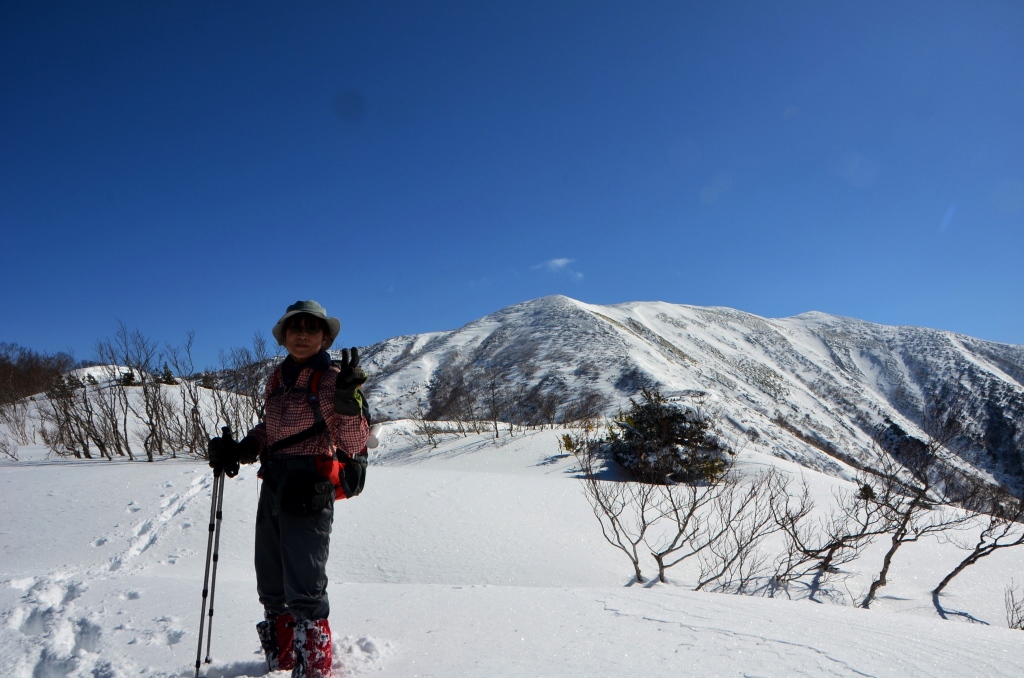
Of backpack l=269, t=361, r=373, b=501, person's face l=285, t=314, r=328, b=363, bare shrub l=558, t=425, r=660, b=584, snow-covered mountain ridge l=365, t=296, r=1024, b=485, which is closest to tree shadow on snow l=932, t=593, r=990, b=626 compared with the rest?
bare shrub l=558, t=425, r=660, b=584

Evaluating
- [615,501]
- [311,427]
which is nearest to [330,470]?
[311,427]

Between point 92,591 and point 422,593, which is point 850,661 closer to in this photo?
Result: point 422,593

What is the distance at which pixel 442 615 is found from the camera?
3.15 m

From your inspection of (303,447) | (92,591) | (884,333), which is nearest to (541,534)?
(92,591)

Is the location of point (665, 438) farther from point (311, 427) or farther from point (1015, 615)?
point (311, 427)

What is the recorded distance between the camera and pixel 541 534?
7.77 meters

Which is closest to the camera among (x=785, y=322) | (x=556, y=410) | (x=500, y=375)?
(x=556, y=410)

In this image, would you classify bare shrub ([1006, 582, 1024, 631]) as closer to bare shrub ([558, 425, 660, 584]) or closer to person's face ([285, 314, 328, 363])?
bare shrub ([558, 425, 660, 584])

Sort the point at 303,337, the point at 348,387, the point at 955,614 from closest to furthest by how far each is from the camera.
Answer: the point at 348,387 → the point at 303,337 → the point at 955,614

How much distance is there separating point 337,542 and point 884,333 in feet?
254

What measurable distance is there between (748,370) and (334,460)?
51.3 m

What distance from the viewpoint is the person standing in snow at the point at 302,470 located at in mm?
2330

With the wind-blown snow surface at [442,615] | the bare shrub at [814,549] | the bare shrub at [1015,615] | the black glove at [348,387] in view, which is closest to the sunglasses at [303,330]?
the black glove at [348,387]

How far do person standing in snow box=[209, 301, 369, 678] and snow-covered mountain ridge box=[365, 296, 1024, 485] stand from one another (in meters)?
18.0
